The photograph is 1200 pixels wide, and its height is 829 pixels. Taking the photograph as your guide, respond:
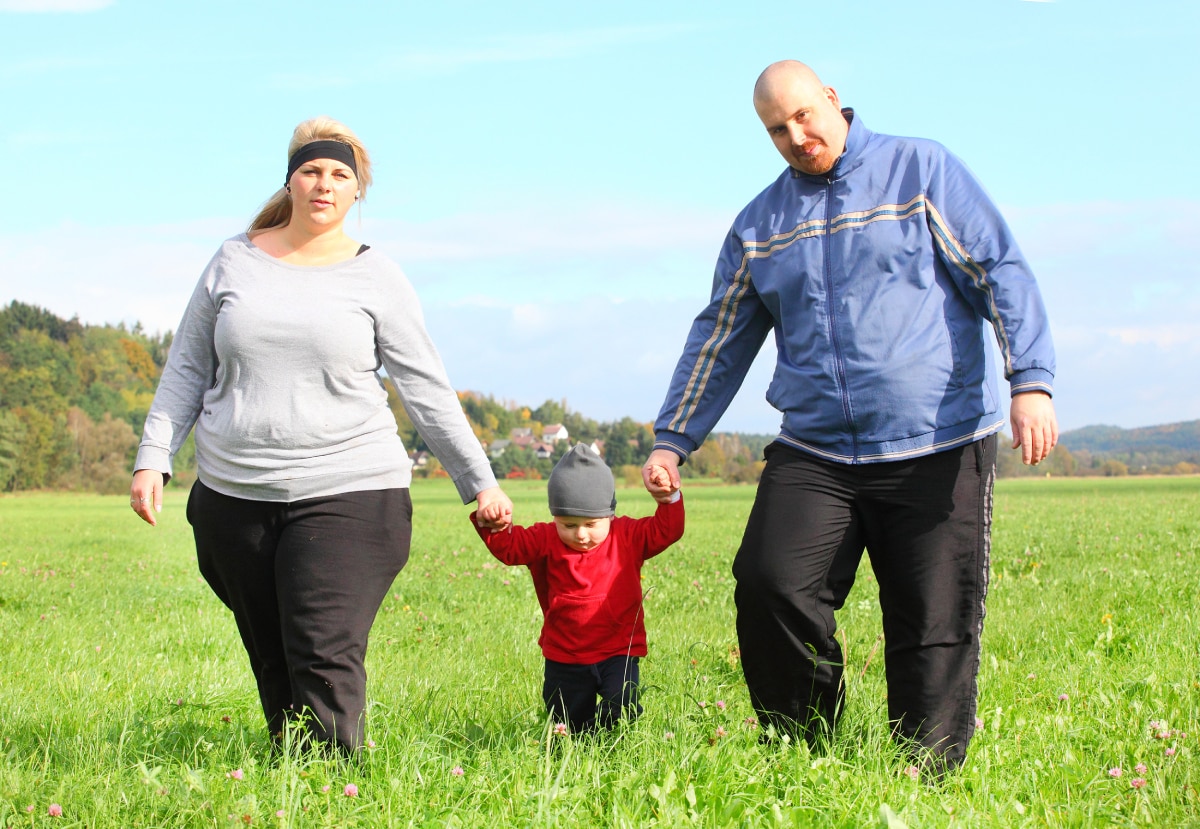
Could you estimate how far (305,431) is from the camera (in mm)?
A: 3650

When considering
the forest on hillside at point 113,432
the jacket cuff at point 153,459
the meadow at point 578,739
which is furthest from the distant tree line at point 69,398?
the jacket cuff at point 153,459

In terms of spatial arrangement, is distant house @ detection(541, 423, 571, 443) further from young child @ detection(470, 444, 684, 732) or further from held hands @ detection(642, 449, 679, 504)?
held hands @ detection(642, 449, 679, 504)

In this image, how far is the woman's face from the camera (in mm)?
3797

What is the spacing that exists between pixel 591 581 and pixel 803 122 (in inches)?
74.1

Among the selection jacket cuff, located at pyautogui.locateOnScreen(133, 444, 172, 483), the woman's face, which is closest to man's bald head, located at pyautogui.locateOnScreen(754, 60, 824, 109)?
the woman's face

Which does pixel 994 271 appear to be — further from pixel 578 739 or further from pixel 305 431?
pixel 305 431

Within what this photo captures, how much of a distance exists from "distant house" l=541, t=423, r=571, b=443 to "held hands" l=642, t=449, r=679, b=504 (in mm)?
38004

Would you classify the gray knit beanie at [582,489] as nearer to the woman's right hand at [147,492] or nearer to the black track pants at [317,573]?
the black track pants at [317,573]

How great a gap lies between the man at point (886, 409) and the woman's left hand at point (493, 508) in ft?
2.85

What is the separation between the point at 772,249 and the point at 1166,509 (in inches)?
787

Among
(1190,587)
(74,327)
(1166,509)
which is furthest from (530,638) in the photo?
(74,327)

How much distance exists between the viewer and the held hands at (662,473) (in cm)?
411

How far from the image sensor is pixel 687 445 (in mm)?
4254

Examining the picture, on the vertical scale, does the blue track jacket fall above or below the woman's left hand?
above
